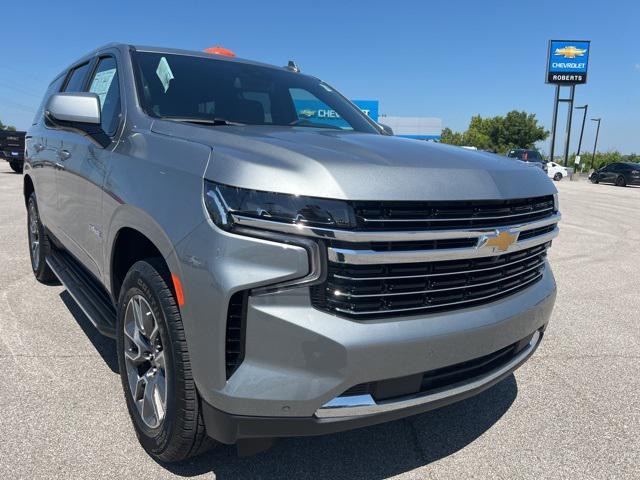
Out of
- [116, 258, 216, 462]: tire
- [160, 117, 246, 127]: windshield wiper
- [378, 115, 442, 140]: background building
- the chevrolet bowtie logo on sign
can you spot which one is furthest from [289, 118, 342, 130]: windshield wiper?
[378, 115, 442, 140]: background building

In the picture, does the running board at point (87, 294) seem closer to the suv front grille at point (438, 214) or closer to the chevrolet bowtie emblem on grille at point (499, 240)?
the suv front grille at point (438, 214)

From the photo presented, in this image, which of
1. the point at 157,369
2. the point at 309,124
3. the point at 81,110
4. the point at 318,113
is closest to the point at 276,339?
the point at 157,369

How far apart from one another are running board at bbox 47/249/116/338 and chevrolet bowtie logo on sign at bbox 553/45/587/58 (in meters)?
52.0

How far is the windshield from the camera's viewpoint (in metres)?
2.83

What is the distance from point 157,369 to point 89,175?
131cm

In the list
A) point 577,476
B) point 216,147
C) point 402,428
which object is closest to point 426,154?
point 216,147

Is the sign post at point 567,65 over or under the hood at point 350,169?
over

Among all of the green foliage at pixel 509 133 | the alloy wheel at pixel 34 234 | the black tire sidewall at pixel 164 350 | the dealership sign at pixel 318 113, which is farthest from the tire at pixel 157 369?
the green foliage at pixel 509 133

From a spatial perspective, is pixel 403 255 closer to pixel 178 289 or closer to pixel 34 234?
pixel 178 289

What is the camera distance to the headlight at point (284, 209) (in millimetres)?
1732

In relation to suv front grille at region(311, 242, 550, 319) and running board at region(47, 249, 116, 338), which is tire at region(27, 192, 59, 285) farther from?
suv front grille at region(311, 242, 550, 319)

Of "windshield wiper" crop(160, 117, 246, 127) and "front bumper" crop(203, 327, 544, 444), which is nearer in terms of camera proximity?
"front bumper" crop(203, 327, 544, 444)

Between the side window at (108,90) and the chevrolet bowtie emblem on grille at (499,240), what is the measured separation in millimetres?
1980

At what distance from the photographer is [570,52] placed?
47.1m
